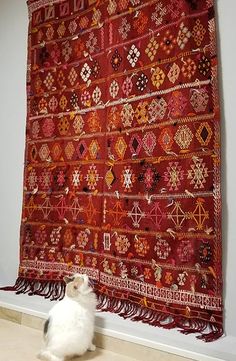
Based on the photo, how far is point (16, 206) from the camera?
8.74 feet

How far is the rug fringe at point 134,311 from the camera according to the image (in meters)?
1.70

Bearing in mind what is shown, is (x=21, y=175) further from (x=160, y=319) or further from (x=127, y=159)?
(x=160, y=319)

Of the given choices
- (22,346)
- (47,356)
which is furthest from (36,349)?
(47,356)

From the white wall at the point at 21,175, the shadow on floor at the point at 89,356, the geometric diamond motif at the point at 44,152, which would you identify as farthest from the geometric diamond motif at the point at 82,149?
the shadow on floor at the point at 89,356

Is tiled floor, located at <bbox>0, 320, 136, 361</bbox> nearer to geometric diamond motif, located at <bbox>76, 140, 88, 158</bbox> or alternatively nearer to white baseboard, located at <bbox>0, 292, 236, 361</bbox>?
white baseboard, located at <bbox>0, 292, 236, 361</bbox>

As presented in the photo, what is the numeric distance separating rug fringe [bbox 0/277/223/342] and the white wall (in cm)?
5

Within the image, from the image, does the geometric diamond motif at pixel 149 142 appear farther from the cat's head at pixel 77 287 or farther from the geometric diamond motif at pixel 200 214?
the cat's head at pixel 77 287

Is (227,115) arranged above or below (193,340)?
above

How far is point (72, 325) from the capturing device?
1742 mm

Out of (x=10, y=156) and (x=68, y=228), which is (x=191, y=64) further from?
(x=10, y=156)

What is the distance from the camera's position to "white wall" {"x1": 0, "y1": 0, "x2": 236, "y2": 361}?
167 centimetres

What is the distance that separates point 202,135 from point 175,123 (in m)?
0.15

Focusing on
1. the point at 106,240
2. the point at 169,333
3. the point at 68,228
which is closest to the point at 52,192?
the point at 68,228

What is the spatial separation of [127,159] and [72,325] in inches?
31.8
